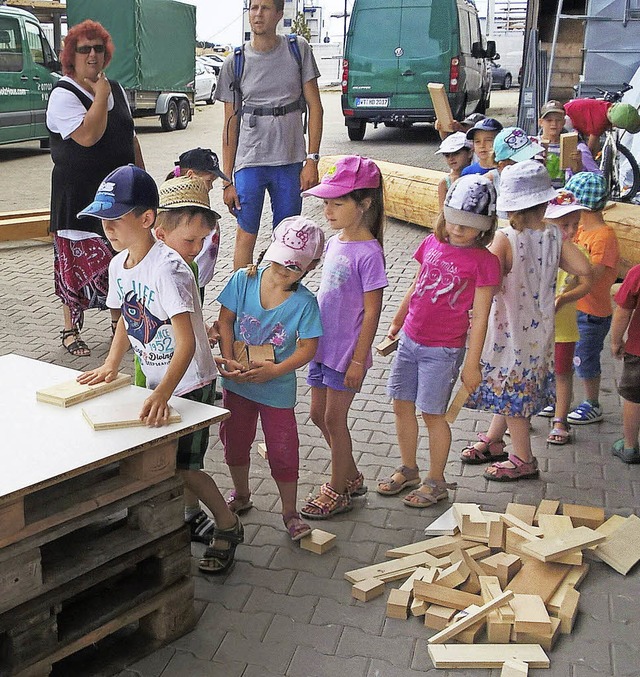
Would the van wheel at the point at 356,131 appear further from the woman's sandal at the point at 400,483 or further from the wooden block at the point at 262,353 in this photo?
the wooden block at the point at 262,353

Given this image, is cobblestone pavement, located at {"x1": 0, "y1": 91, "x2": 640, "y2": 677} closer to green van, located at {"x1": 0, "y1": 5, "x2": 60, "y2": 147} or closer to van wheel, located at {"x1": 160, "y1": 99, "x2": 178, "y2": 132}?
green van, located at {"x1": 0, "y1": 5, "x2": 60, "y2": 147}

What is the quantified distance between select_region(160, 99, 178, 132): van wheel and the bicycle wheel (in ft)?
43.7

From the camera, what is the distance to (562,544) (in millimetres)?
3455

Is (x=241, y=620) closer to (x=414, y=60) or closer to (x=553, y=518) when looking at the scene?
(x=553, y=518)

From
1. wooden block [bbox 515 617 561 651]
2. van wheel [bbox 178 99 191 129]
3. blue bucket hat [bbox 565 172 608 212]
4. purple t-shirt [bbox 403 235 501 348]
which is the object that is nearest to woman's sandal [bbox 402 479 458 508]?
purple t-shirt [bbox 403 235 501 348]

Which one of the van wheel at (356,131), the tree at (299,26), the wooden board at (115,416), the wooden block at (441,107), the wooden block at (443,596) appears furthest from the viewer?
the tree at (299,26)

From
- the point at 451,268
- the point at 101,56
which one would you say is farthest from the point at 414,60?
the point at 451,268

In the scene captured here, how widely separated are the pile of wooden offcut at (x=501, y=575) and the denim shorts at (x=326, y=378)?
72cm

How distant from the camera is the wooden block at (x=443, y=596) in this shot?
10.5ft

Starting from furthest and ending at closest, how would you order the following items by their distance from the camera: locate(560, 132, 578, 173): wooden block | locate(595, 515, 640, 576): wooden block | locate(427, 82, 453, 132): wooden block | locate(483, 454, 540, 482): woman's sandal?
locate(427, 82, 453, 132): wooden block
locate(560, 132, 578, 173): wooden block
locate(483, 454, 540, 482): woman's sandal
locate(595, 515, 640, 576): wooden block

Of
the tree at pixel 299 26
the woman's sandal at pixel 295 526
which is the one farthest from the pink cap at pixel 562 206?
the tree at pixel 299 26

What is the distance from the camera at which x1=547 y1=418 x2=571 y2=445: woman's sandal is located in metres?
4.77

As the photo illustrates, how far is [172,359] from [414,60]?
14.6 metres

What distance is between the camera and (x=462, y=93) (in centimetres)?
1689
